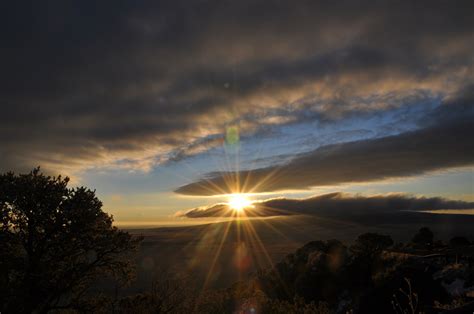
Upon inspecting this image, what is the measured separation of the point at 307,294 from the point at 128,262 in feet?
87.0

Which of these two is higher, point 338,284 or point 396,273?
point 396,273

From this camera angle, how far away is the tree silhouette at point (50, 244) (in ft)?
64.2

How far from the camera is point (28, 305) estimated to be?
18.8 meters

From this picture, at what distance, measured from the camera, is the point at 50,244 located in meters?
20.7

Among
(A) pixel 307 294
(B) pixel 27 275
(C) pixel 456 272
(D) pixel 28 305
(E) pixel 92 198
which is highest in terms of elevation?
(E) pixel 92 198

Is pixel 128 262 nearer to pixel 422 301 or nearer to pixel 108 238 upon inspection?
pixel 108 238

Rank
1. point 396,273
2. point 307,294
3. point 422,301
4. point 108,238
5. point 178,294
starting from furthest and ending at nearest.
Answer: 1. point 307,294
2. point 396,273
3. point 422,301
4. point 108,238
5. point 178,294

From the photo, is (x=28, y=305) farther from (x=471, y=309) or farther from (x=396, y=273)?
(x=396, y=273)

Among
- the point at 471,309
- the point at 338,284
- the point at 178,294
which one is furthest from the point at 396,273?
the point at 471,309

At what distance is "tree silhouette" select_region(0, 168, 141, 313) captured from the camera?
19.6 meters

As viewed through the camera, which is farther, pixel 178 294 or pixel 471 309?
pixel 178 294

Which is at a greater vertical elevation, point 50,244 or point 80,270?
point 50,244

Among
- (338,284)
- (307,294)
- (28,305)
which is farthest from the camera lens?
(307,294)

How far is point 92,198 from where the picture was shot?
2330 cm
